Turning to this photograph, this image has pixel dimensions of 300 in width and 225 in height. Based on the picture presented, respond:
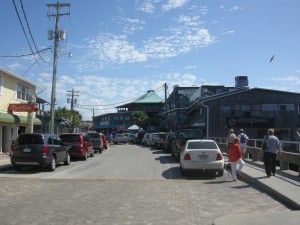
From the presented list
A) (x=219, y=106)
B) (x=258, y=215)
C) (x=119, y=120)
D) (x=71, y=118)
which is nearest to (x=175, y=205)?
(x=258, y=215)

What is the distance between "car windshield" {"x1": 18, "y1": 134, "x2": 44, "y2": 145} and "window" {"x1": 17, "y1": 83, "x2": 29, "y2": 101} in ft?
45.5

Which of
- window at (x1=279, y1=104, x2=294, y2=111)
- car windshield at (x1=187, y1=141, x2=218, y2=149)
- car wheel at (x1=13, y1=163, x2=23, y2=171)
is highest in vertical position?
window at (x1=279, y1=104, x2=294, y2=111)

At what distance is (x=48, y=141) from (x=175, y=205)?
1005 cm

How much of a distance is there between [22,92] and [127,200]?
77.5ft

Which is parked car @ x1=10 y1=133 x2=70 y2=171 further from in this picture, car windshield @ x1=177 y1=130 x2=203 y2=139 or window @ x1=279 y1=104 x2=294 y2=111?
window @ x1=279 y1=104 x2=294 y2=111

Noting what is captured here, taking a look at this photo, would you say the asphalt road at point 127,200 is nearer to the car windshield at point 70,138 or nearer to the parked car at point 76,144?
the parked car at point 76,144

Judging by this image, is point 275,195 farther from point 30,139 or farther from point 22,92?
point 22,92

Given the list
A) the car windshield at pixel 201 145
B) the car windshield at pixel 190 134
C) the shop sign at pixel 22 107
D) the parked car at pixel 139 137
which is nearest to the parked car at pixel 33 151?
the car windshield at pixel 201 145

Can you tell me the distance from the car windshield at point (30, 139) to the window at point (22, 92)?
13869mm

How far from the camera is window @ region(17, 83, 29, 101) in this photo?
31250 millimetres

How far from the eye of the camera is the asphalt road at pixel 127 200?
27.9 feet

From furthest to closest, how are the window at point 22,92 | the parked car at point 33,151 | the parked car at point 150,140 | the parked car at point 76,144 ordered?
the parked car at point 150,140
the window at point 22,92
the parked car at point 76,144
the parked car at point 33,151

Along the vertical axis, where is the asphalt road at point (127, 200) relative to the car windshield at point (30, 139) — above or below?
below

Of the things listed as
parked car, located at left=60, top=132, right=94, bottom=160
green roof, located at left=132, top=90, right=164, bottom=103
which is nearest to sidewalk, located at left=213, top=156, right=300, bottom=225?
parked car, located at left=60, top=132, right=94, bottom=160
